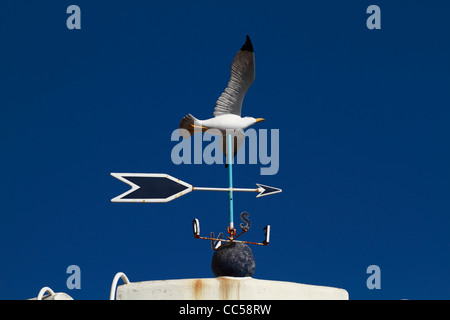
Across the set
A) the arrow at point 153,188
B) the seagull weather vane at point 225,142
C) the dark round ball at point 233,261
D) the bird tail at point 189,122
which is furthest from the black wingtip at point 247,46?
the dark round ball at point 233,261

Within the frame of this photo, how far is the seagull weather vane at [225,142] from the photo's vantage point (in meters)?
6.39

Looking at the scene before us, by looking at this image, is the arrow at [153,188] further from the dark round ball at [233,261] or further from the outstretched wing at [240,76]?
the outstretched wing at [240,76]

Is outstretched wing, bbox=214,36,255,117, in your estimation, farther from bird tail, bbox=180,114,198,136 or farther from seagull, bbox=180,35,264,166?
bird tail, bbox=180,114,198,136

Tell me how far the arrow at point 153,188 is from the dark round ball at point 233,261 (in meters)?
0.70

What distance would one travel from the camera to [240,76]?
7.38 m

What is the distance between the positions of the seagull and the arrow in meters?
0.83

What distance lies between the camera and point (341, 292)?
6172 mm

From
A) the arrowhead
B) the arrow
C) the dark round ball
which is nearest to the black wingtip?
the arrowhead

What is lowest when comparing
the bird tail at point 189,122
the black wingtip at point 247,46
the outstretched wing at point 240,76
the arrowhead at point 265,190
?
the arrowhead at point 265,190

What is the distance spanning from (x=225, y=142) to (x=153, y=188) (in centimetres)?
123

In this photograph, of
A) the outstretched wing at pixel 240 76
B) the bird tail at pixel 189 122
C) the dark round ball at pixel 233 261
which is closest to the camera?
the dark round ball at pixel 233 261

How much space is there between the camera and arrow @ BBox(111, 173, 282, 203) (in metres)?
6.31
